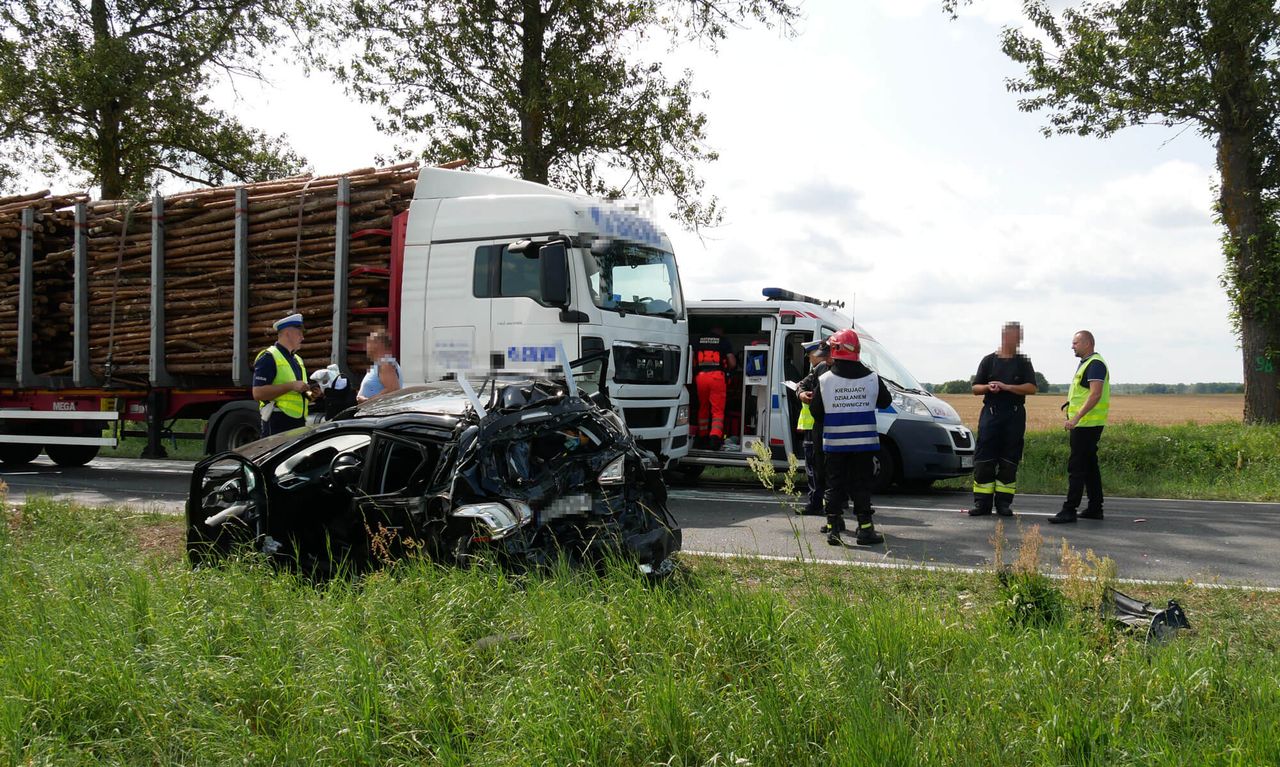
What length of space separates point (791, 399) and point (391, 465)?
6458 millimetres

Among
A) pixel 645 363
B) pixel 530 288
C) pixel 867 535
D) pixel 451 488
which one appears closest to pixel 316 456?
pixel 451 488


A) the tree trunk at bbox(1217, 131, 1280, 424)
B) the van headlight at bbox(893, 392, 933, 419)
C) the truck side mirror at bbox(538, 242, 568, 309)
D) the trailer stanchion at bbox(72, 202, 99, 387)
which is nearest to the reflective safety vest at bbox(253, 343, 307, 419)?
the truck side mirror at bbox(538, 242, 568, 309)

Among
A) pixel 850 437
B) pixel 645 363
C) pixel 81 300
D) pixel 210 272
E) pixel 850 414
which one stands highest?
pixel 210 272

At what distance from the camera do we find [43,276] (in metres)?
12.7

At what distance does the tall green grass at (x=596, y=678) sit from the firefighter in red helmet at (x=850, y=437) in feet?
7.27

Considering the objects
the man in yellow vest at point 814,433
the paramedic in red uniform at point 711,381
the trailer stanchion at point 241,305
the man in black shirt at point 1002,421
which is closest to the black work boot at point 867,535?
the man in yellow vest at point 814,433

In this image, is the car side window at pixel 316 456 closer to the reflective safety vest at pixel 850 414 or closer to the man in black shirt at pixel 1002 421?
the reflective safety vest at pixel 850 414

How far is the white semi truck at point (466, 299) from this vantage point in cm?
924

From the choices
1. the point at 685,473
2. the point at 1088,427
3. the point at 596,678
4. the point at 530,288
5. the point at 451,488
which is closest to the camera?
the point at 596,678

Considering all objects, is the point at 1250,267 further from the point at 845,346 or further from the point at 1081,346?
the point at 845,346

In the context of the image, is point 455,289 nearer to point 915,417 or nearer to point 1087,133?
point 915,417

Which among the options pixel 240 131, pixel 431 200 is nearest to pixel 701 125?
pixel 431 200

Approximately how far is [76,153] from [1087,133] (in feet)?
72.6

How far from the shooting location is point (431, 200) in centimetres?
992
